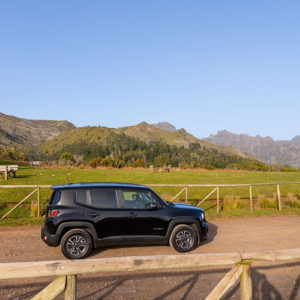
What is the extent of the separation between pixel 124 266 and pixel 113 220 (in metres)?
4.60

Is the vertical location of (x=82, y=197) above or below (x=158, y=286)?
above

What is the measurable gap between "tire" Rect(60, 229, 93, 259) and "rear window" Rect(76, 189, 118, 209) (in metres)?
0.80

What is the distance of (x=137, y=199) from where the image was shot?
823 cm

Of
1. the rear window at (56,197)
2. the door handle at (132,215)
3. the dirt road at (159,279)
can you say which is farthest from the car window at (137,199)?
the rear window at (56,197)

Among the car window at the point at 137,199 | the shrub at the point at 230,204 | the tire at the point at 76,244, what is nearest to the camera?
the tire at the point at 76,244

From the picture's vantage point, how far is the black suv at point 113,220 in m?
7.42

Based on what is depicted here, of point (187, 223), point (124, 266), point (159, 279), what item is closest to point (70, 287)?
point (124, 266)

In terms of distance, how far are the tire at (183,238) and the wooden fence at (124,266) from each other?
457cm

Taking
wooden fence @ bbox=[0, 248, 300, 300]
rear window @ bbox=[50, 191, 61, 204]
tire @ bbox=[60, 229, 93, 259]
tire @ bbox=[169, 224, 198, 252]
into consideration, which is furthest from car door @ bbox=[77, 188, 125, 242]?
wooden fence @ bbox=[0, 248, 300, 300]

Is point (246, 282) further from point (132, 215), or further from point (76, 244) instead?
point (76, 244)

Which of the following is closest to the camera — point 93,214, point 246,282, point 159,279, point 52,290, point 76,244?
point 52,290

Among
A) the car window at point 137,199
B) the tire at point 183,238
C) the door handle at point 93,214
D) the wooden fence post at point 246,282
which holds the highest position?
the car window at point 137,199

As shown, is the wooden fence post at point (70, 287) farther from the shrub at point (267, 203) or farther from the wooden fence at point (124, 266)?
the shrub at point (267, 203)

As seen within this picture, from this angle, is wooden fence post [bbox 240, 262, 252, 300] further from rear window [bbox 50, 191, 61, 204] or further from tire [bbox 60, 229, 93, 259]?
rear window [bbox 50, 191, 61, 204]
